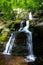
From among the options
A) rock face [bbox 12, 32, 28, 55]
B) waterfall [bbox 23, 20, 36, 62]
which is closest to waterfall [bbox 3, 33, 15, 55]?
rock face [bbox 12, 32, 28, 55]

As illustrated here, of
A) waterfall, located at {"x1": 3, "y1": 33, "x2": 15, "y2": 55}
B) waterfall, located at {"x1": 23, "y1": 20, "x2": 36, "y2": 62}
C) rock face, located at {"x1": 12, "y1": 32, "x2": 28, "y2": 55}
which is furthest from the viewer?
→ waterfall, located at {"x1": 3, "y1": 33, "x2": 15, "y2": 55}

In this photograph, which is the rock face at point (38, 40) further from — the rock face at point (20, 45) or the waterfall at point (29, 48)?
the rock face at point (20, 45)

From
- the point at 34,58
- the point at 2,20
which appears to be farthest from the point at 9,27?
the point at 34,58

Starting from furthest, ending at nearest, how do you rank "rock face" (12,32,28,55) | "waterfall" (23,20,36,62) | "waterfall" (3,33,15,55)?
"waterfall" (3,33,15,55) < "rock face" (12,32,28,55) < "waterfall" (23,20,36,62)

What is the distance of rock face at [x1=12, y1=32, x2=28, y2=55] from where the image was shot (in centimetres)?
1625

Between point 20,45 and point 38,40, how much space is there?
1356 millimetres

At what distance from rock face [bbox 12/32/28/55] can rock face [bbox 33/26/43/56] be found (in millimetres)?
735

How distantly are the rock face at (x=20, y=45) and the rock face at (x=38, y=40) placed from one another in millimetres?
735

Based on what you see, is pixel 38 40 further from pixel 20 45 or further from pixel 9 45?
pixel 9 45

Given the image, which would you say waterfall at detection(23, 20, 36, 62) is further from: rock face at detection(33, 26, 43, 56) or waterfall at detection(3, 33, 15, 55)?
waterfall at detection(3, 33, 15, 55)

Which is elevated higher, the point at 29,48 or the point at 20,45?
the point at 20,45

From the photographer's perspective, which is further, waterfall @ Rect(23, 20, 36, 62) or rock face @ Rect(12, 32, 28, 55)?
rock face @ Rect(12, 32, 28, 55)

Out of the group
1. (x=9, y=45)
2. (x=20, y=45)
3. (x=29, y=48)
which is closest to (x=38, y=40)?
(x=29, y=48)

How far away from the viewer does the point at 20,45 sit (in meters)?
16.5
